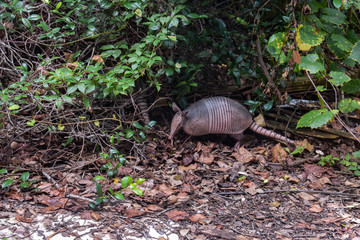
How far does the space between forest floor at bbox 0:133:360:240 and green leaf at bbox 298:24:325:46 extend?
1.41 metres

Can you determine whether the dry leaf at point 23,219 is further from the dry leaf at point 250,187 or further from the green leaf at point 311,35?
the green leaf at point 311,35

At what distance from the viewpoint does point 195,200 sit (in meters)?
3.13

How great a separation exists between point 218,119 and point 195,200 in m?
1.53

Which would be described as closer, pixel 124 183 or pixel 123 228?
pixel 123 228

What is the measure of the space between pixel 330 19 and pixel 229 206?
1741 mm

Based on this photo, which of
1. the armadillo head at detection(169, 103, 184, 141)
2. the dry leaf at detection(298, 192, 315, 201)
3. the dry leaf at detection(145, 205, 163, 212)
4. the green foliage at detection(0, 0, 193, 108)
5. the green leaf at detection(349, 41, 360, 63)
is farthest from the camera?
the armadillo head at detection(169, 103, 184, 141)

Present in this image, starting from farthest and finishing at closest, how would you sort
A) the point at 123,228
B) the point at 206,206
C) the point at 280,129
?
the point at 280,129
the point at 206,206
the point at 123,228

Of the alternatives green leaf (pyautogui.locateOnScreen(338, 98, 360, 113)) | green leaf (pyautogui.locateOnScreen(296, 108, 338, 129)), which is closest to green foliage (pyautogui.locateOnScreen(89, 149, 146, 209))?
green leaf (pyautogui.locateOnScreen(296, 108, 338, 129))

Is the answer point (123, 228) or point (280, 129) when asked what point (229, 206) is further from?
point (280, 129)

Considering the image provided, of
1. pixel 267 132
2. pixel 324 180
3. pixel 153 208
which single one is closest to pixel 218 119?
pixel 267 132

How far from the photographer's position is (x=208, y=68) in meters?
4.69

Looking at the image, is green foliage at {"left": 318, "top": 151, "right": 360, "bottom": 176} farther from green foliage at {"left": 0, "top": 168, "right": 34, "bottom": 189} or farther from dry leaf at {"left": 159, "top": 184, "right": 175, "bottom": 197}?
green foliage at {"left": 0, "top": 168, "right": 34, "bottom": 189}

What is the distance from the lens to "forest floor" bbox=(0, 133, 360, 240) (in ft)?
8.50

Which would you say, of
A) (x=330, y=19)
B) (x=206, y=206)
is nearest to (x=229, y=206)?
(x=206, y=206)
